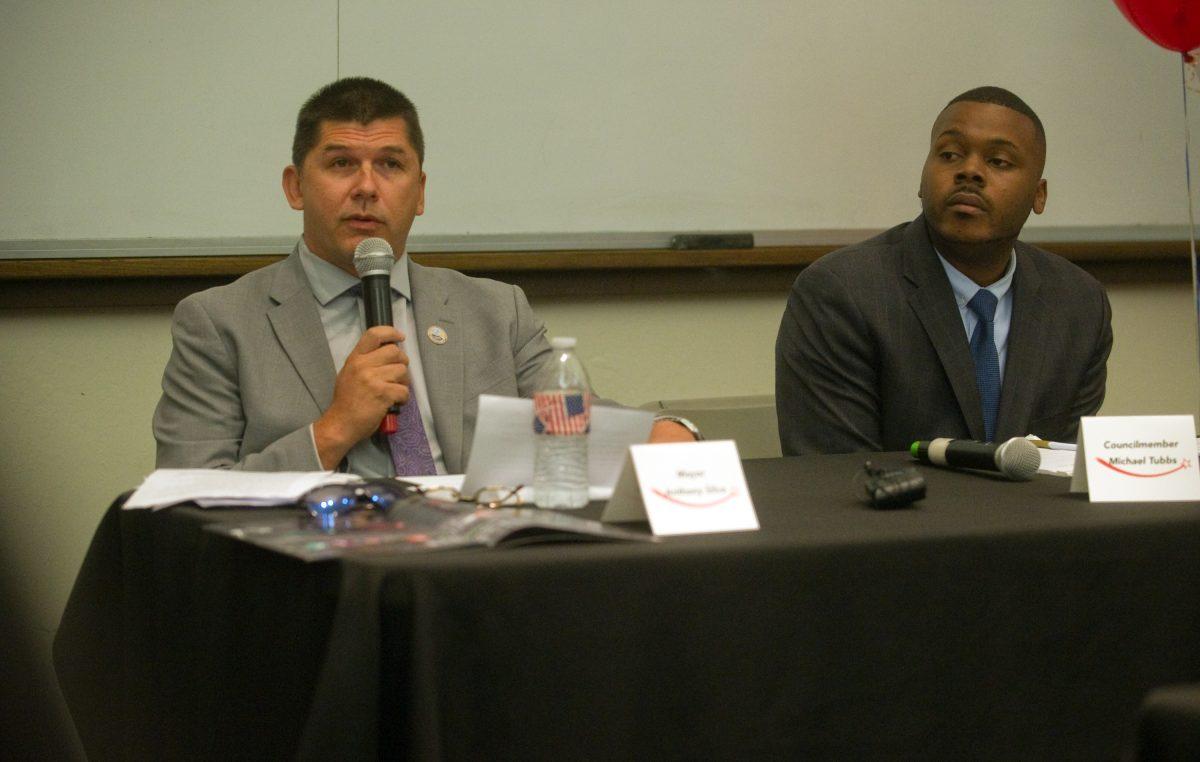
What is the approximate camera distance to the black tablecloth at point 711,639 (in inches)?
41.2

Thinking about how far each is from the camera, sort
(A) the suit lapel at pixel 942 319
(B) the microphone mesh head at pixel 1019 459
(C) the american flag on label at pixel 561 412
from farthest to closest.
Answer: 1. (A) the suit lapel at pixel 942 319
2. (B) the microphone mesh head at pixel 1019 459
3. (C) the american flag on label at pixel 561 412

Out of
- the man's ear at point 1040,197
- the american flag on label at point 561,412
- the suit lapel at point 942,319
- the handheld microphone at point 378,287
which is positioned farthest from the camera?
the man's ear at point 1040,197

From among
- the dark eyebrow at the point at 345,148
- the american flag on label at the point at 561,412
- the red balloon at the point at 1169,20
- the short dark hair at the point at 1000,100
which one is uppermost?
the red balloon at the point at 1169,20

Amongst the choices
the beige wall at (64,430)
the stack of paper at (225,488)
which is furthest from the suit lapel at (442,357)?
the beige wall at (64,430)

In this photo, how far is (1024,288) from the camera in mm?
2492

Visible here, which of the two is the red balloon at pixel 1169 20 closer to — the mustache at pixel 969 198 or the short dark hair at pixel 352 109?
the mustache at pixel 969 198

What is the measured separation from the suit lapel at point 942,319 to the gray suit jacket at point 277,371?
77 cm

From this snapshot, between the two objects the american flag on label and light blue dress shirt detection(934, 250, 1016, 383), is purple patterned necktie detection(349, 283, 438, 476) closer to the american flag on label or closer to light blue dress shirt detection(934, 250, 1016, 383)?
the american flag on label

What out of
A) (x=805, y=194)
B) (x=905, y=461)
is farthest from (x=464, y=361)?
(x=805, y=194)

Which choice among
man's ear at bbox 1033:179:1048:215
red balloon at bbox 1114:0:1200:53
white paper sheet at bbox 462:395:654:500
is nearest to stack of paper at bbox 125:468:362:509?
white paper sheet at bbox 462:395:654:500

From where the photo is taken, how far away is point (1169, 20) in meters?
2.77

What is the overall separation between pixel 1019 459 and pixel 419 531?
0.87 metres

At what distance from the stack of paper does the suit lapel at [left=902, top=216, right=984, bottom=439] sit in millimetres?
1274

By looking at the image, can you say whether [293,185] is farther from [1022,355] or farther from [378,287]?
[1022,355]
